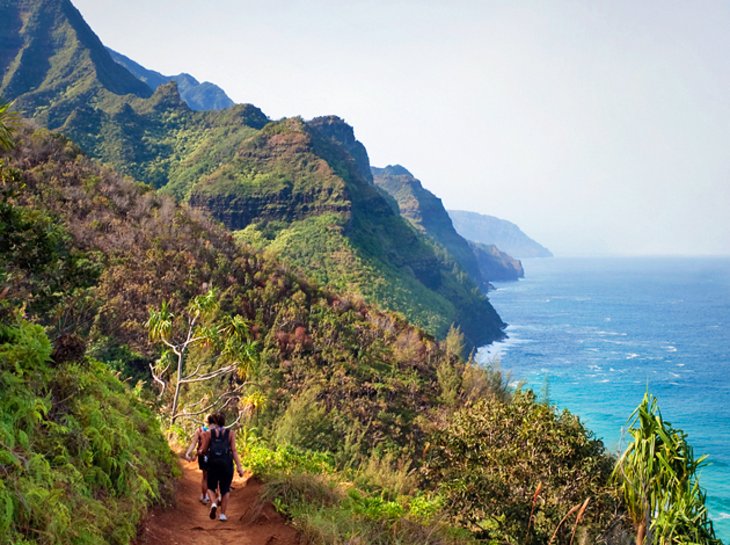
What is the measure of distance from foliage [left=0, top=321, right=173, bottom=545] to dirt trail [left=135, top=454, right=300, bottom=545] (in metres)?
0.29

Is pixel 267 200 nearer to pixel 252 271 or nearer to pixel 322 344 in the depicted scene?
pixel 252 271

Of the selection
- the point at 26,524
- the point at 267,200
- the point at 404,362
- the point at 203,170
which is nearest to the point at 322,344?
the point at 404,362

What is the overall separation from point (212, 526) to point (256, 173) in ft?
269

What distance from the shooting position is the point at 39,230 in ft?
29.9

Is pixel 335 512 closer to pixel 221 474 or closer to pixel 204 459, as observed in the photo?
pixel 221 474

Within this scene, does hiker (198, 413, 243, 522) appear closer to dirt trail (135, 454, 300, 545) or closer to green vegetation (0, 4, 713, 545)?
dirt trail (135, 454, 300, 545)

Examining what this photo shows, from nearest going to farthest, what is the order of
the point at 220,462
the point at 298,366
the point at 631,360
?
the point at 220,462
the point at 298,366
the point at 631,360

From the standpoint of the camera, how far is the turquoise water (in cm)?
5028

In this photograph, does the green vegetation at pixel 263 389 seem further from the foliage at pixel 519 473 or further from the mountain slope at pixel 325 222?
the mountain slope at pixel 325 222

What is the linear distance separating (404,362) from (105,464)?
27.9 m

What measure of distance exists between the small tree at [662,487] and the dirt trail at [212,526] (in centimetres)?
536

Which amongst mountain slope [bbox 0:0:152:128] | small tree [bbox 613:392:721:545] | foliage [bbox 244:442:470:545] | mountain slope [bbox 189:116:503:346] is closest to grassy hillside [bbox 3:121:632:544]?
foliage [bbox 244:442:470:545]

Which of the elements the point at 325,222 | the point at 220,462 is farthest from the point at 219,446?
the point at 325,222

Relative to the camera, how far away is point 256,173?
85.8m
